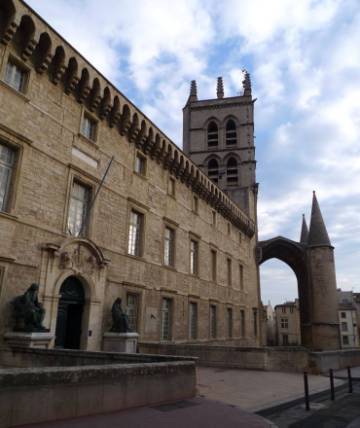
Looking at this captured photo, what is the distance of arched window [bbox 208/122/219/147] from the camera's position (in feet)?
121

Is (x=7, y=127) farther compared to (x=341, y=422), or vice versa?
(x=7, y=127)

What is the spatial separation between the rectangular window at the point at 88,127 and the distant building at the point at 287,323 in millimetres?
61227

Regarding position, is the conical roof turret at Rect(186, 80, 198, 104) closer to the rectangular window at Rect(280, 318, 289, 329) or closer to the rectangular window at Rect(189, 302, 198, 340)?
the rectangular window at Rect(189, 302, 198, 340)

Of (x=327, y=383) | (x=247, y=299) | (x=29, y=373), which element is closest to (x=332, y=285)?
(x=247, y=299)

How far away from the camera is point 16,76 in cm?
1076

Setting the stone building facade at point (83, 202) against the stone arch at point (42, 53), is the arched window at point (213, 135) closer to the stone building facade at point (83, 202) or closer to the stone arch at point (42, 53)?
the stone building facade at point (83, 202)

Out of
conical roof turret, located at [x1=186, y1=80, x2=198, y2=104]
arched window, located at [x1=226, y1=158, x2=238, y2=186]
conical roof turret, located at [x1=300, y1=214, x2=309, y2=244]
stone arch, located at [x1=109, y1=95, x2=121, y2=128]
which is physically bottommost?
stone arch, located at [x1=109, y1=95, x2=121, y2=128]

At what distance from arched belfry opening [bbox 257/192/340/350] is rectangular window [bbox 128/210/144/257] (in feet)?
63.8

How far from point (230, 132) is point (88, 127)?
83.4ft

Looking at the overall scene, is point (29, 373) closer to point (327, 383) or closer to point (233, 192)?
point (327, 383)

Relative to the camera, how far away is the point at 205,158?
119 ft

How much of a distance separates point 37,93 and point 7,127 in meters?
1.86

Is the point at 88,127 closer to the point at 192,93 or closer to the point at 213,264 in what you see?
the point at 213,264

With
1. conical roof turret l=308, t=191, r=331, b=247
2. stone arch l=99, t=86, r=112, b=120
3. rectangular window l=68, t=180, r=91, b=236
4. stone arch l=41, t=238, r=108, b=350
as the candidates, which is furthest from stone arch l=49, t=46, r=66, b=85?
conical roof turret l=308, t=191, r=331, b=247
